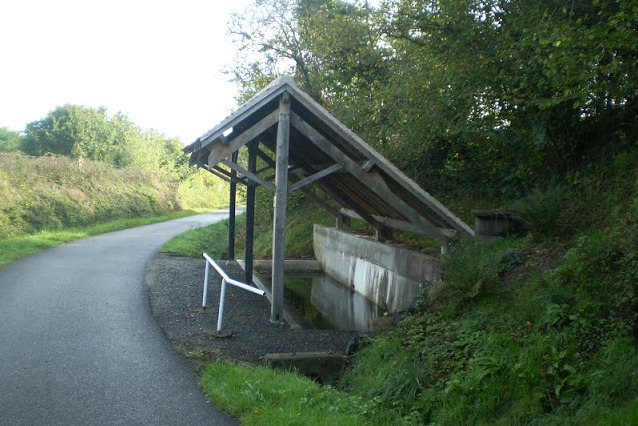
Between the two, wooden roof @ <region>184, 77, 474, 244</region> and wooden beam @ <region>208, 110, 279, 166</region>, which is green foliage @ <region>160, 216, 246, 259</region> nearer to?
wooden roof @ <region>184, 77, 474, 244</region>

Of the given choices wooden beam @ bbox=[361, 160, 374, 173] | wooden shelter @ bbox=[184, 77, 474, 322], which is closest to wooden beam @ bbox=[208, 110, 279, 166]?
wooden shelter @ bbox=[184, 77, 474, 322]

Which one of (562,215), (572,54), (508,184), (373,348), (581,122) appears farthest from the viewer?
(508,184)

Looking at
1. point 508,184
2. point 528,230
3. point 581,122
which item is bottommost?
point 528,230

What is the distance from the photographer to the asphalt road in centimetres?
553

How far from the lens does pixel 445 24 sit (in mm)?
11250

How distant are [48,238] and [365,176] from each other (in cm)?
1373

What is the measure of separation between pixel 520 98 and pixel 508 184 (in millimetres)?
2846

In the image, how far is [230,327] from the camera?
863cm

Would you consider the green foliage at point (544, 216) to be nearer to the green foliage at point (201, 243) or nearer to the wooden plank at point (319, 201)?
the wooden plank at point (319, 201)

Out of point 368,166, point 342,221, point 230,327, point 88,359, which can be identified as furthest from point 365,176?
point 342,221

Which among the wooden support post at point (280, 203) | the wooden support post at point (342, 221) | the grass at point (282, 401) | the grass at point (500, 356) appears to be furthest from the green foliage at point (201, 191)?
the grass at point (282, 401)

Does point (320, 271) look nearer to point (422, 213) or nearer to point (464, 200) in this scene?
point (464, 200)

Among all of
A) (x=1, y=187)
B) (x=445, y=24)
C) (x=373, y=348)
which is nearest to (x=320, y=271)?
(x=445, y=24)

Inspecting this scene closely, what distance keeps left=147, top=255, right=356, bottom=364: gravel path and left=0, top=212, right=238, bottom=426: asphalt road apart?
29cm
